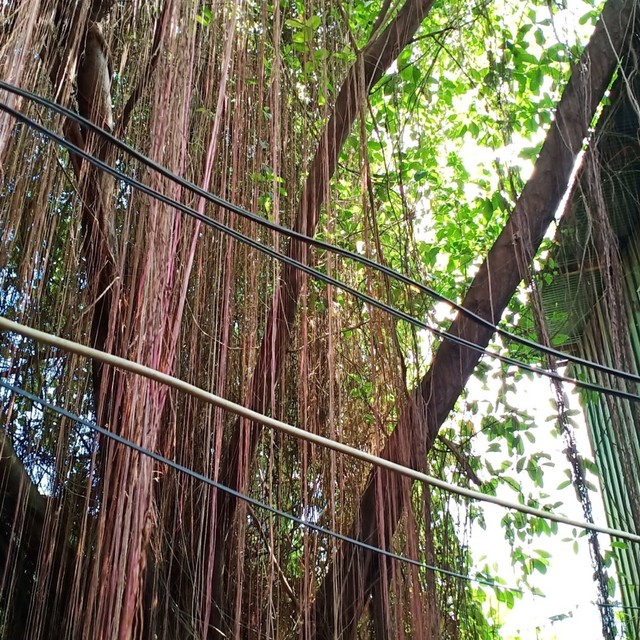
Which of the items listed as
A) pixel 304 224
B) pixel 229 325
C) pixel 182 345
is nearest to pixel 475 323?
pixel 304 224

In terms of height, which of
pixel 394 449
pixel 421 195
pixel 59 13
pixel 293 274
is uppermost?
pixel 421 195

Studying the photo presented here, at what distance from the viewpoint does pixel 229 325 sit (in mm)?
1455

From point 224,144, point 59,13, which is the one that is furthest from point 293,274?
point 59,13

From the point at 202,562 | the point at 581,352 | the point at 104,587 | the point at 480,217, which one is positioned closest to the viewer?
the point at 104,587

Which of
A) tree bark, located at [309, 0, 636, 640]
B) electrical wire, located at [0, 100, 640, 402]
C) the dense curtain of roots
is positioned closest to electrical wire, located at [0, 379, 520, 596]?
the dense curtain of roots

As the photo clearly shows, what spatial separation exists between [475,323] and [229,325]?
558mm

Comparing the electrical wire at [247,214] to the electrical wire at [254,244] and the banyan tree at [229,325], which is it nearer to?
the electrical wire at [254,244]

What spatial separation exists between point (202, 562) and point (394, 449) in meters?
0.45

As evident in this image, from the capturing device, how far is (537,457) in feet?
6.43

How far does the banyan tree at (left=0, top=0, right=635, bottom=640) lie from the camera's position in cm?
126

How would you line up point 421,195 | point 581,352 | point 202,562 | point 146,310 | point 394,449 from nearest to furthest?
1. point 146,310
2. point 202,562
3. point 394,449
4. point 421,195
5. point 581,352

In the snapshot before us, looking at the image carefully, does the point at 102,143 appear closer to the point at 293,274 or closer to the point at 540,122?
the point at 293,274

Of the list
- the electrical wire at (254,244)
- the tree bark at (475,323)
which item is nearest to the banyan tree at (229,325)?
the tree bark at (475,323)

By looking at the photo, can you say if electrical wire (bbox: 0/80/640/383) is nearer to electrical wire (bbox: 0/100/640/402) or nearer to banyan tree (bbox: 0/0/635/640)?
electrical wire (bbox: 0/100/640/402)
